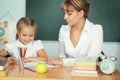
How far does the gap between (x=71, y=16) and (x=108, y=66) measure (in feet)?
2.77

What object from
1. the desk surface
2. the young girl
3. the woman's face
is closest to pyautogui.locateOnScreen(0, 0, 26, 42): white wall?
the young girl

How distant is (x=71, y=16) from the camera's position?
2.31 meters

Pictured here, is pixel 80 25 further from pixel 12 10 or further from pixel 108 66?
pixel 12 10

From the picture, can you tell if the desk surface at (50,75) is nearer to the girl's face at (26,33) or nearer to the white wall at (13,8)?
the girl's face at (26,33)

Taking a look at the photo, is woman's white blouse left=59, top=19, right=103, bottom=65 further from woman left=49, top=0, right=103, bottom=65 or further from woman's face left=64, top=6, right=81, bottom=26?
woman's face left=64, top=6, right=81, bottom=26

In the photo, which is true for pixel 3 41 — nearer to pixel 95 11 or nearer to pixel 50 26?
pixel 50 26

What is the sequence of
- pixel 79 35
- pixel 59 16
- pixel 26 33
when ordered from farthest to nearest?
pixel 59 16, pixel 79 35, pixel 26 33

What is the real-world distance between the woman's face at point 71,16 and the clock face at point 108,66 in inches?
31.6

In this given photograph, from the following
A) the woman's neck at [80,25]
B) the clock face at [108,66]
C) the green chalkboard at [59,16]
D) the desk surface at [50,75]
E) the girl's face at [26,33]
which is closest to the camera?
the desk surface at [50,75]

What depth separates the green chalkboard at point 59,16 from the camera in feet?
11.2

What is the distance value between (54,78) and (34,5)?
2161 mm

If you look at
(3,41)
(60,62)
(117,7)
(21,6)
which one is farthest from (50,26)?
(60,62)

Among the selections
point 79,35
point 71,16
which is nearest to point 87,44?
point 79,35

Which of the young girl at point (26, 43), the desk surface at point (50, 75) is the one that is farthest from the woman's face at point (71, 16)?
the desk surface at point (50, 75)
